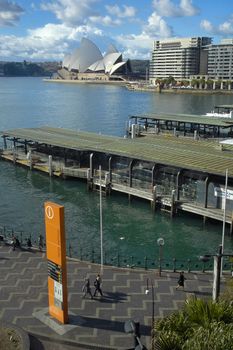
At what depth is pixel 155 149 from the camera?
4925cm

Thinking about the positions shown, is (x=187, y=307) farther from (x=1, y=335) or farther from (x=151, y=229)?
(x=151, y=229)

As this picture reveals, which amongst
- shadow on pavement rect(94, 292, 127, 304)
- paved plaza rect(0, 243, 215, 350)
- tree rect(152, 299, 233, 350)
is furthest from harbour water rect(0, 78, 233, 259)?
tree rect(152, 299, 233, 350)

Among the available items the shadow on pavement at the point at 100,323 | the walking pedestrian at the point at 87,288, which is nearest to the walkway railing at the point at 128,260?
the walking pedestrian at the point at 87,288

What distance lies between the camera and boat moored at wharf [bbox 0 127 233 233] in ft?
131

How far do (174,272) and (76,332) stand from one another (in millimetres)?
8254

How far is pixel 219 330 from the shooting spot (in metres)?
11.6

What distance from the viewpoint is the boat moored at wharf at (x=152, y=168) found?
4003 centimetres

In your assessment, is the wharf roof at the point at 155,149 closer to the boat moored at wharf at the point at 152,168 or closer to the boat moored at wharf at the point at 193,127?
the boat moored at wharf at the point at 152,168

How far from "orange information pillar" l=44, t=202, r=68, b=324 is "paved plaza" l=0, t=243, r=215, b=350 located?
635 mm

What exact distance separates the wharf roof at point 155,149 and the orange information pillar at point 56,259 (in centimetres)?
2149

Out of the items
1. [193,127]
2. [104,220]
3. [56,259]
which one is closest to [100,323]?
[56,259]

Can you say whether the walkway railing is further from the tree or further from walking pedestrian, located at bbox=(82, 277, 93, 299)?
the tree

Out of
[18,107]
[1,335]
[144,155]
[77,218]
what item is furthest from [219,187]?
[18,107]

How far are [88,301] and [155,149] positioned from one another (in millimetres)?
28703
